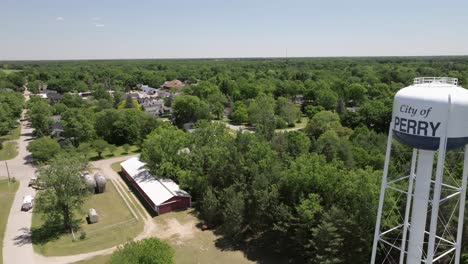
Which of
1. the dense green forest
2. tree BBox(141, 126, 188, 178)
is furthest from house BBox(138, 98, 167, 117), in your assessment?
tree BBox(141, 126, 188, 178)

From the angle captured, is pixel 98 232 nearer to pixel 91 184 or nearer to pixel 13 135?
pixel 91 184

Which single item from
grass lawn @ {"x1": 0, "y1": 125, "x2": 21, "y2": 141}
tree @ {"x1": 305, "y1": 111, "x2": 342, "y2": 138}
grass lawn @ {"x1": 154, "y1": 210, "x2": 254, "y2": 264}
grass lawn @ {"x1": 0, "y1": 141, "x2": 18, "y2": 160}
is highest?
tree @ {"x1": 305, "y1": 111, "x2": 342, "y2": 138}

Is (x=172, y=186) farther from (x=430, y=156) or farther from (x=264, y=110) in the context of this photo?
(x=264, y=110)

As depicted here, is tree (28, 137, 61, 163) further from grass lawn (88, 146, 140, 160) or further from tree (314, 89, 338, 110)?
tree (314, 89, 338, 110)

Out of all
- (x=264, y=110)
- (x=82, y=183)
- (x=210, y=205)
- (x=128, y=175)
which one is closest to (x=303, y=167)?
(x=210, y=205)

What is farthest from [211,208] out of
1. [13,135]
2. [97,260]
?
[13,135]

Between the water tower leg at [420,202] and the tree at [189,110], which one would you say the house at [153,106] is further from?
the water tower leg at [420,202]
